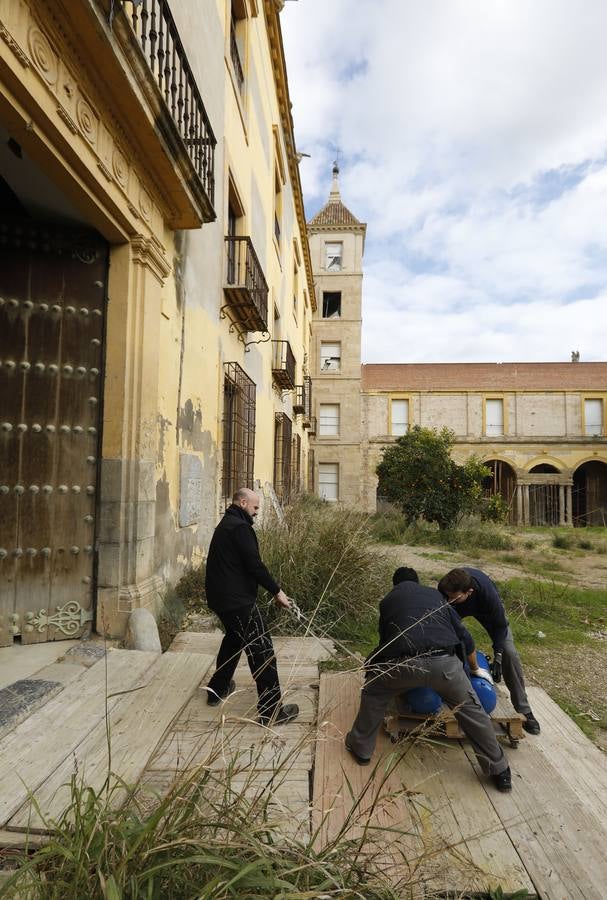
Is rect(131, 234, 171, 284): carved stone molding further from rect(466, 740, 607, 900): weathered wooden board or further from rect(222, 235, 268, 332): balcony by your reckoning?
rect(466, 740, 607, 900): weathered wooden board

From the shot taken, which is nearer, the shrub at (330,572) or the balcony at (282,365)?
the shrub at (330,572)

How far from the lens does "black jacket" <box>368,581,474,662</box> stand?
2.59 m

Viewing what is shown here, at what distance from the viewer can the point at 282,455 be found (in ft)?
42.3

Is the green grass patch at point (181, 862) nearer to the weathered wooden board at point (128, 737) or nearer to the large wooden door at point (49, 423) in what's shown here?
the weathered wooden board at point (128, 737)

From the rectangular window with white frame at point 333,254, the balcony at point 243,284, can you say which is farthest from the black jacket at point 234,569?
the rectangular window with white frame at point 333,254

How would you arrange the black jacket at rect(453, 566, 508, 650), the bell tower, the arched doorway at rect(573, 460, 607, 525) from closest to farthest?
the black jacket at rect(453, 566, 508, 650)
the bell tower
the arched doorway at rect(573, 460, 607, 525)

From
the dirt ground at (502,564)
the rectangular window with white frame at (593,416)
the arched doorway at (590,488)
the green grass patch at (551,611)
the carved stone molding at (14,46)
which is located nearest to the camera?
the carved stone molding at (14,46)

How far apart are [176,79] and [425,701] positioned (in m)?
5.54

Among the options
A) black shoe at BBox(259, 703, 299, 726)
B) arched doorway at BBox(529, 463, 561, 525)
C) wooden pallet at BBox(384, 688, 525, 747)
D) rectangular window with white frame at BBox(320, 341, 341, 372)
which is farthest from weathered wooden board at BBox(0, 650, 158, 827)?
arched doorway at BBox(529, 463, 561, 525)

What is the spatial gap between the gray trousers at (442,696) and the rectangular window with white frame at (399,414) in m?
23.3

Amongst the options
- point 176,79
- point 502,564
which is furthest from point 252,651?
point 502,564

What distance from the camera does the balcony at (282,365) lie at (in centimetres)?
1148

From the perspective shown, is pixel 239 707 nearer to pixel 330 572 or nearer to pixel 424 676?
pixel 424 676

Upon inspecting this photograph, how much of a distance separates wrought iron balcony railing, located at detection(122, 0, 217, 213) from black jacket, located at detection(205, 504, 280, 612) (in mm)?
3174
